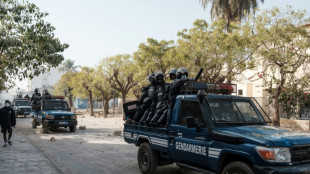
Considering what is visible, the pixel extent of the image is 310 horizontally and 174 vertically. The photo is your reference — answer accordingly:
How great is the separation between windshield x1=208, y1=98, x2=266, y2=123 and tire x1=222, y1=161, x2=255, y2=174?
0.94 m

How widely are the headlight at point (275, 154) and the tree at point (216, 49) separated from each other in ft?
51.8

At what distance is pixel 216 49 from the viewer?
2119cm

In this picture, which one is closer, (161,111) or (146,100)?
(161,111)

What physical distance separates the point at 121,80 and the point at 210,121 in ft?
95.1

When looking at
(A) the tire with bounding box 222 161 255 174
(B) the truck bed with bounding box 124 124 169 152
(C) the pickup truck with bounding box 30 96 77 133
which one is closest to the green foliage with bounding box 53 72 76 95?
(C) the pickup truck with bounding box 30 96 77 133

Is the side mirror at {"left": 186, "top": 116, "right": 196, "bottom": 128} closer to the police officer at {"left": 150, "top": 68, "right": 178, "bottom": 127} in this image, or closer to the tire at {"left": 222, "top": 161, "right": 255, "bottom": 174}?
the tire at {"left": 222, "top": 161, "right": 255, "bottom": 174}

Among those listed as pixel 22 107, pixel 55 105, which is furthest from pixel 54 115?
pixel 22 107

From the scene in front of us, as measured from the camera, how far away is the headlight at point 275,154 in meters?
4.77

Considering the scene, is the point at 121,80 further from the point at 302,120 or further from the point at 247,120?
the point at 247,120

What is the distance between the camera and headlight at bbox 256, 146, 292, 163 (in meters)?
4.77

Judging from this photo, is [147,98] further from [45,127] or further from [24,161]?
[45,127]

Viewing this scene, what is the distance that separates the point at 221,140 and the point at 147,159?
2677 millimetres

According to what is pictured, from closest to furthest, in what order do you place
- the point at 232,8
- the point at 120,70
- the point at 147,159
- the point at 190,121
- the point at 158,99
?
the point at 190,121 → the point at 147,159 → the point at 158,99 → the point at 232,8 → the point at 120,70

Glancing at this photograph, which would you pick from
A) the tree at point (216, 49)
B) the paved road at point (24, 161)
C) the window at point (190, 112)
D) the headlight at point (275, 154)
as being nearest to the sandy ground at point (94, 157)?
the paved road at point (24, 161)
